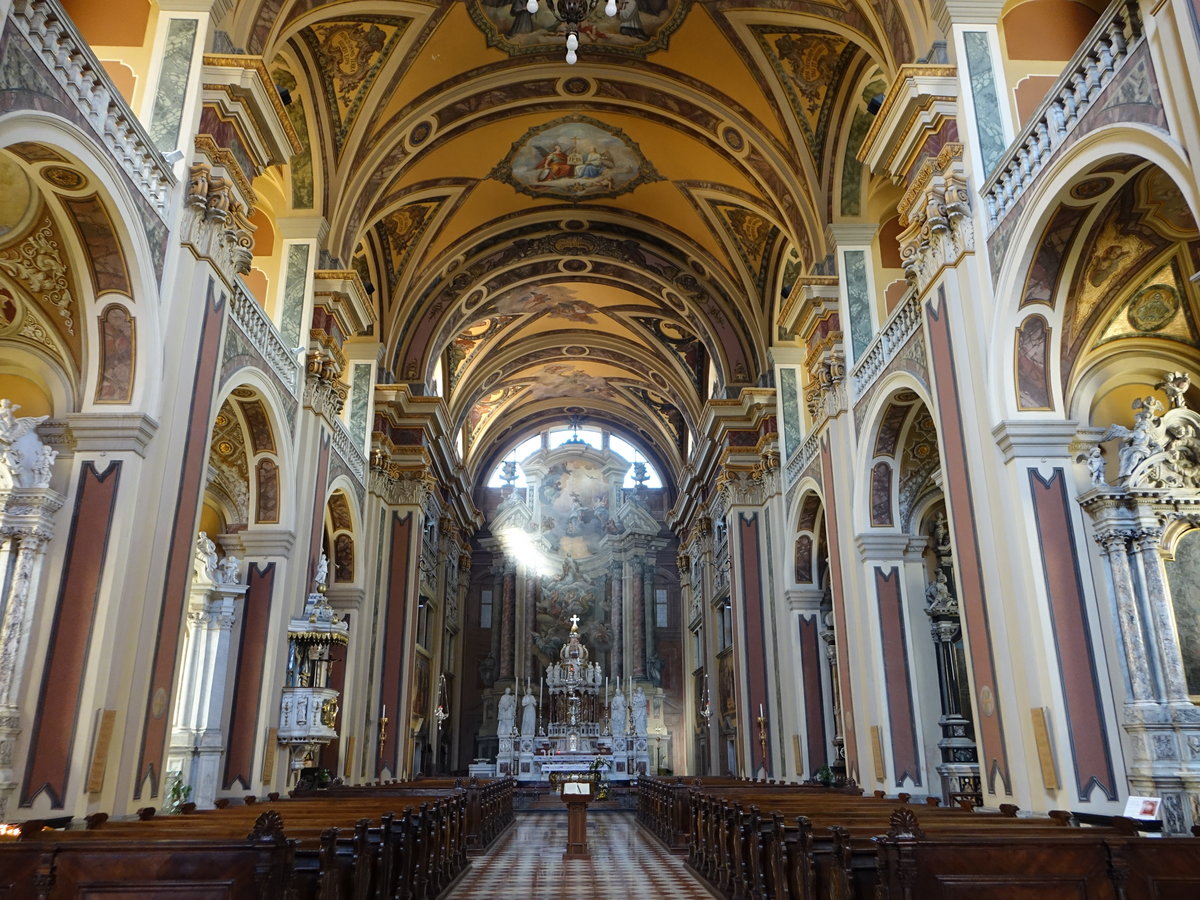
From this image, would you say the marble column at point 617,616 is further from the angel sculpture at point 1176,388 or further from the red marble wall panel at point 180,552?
the angel sculpture at point 1176,388

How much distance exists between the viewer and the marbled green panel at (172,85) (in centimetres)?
886

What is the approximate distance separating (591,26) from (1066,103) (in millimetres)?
8417

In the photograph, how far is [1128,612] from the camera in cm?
762

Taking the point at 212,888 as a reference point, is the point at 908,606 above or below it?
above

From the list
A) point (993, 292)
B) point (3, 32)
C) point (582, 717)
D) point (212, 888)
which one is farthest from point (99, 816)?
point (582, 717)

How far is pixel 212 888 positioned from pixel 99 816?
2670 millimetres

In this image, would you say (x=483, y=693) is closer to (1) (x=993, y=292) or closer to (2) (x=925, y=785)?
(2) (x=925, y=785)

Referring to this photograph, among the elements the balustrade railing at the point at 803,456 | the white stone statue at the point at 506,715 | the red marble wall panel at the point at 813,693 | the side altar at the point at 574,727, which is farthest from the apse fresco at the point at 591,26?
the white stone statue at the point at 506,715

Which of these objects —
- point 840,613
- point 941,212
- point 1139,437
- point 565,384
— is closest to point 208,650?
point 840,613

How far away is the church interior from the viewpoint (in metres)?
7.31

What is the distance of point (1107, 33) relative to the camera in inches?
258

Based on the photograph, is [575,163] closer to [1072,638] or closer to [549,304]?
[549,304]

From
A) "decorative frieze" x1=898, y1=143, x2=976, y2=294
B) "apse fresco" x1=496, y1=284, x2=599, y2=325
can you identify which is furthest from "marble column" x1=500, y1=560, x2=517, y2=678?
"decorative frieze" x1=898, y1=143, x2=976, y2=294

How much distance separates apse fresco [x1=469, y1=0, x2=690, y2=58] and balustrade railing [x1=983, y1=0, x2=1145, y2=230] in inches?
260
